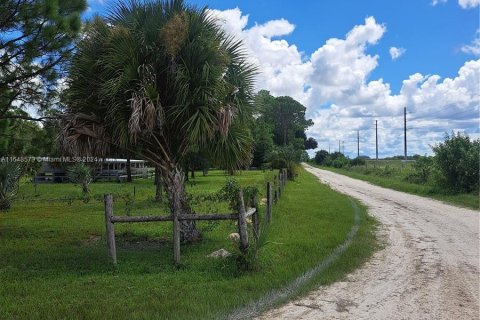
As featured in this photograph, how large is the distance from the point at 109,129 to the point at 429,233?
8354 mm

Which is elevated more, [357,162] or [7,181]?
[357,162]

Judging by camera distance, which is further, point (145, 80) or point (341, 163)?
point (341, 163)

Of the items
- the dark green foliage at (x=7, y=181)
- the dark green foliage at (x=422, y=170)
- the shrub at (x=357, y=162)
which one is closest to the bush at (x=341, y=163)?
the shrub at (x=357, y=162)

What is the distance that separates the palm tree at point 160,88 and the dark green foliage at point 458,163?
16.4 metres


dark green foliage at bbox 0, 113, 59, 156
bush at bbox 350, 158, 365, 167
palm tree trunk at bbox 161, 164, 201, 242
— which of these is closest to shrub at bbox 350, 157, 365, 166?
bush at bbox 350, 158, 365, 167

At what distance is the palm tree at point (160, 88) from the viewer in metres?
8.79

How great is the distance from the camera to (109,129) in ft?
30.7

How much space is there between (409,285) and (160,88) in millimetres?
5923

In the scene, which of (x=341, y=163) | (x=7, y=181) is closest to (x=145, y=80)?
(x=7, y=181)

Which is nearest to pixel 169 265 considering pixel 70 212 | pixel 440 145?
pixel 70 212


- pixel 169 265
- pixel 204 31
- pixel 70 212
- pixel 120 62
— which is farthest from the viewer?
pixel 70 212

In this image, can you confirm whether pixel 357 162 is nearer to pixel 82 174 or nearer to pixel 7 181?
pixel 82 174

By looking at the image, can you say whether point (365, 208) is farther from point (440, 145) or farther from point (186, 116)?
point (186, 116)

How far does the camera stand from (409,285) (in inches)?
267
